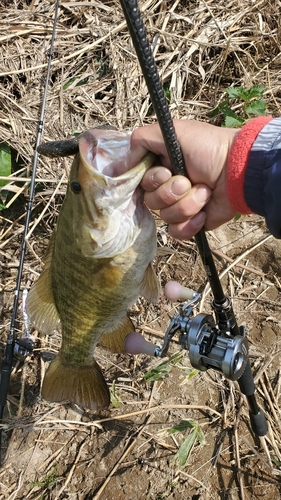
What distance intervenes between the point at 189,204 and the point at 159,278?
1.98 meters

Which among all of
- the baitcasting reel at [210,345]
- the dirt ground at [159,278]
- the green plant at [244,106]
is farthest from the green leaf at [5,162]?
the baitcasting reel at [210,345]

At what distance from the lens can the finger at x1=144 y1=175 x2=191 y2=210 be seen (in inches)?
62.4

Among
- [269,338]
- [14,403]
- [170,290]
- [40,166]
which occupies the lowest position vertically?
[14,403]

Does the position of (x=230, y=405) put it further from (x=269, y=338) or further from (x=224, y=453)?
(x=269, y=338)

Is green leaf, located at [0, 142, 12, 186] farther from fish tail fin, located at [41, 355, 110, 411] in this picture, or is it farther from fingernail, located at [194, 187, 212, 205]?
fingernail, located at [194, 187, 212, 205]

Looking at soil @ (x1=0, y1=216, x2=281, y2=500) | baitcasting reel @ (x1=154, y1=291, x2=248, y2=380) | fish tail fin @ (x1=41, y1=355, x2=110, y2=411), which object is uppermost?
baitcasting reel @ (x1=154, y1=291, x2=248, y2=380)

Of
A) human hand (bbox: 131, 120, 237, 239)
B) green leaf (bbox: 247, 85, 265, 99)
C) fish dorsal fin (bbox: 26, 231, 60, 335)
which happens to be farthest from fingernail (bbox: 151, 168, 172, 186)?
green leaf (bbox: 247, 85, 265, 99)

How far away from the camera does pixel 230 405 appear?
9.87 ft

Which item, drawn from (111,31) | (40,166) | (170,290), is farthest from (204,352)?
(111,31)

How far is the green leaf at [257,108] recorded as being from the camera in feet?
11.7

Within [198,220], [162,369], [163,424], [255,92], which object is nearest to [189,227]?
[198,220]

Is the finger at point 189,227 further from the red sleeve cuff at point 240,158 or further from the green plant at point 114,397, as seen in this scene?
the green plant at point 114,397

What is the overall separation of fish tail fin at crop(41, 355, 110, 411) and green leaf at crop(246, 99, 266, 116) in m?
2.31

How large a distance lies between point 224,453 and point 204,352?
136cm
